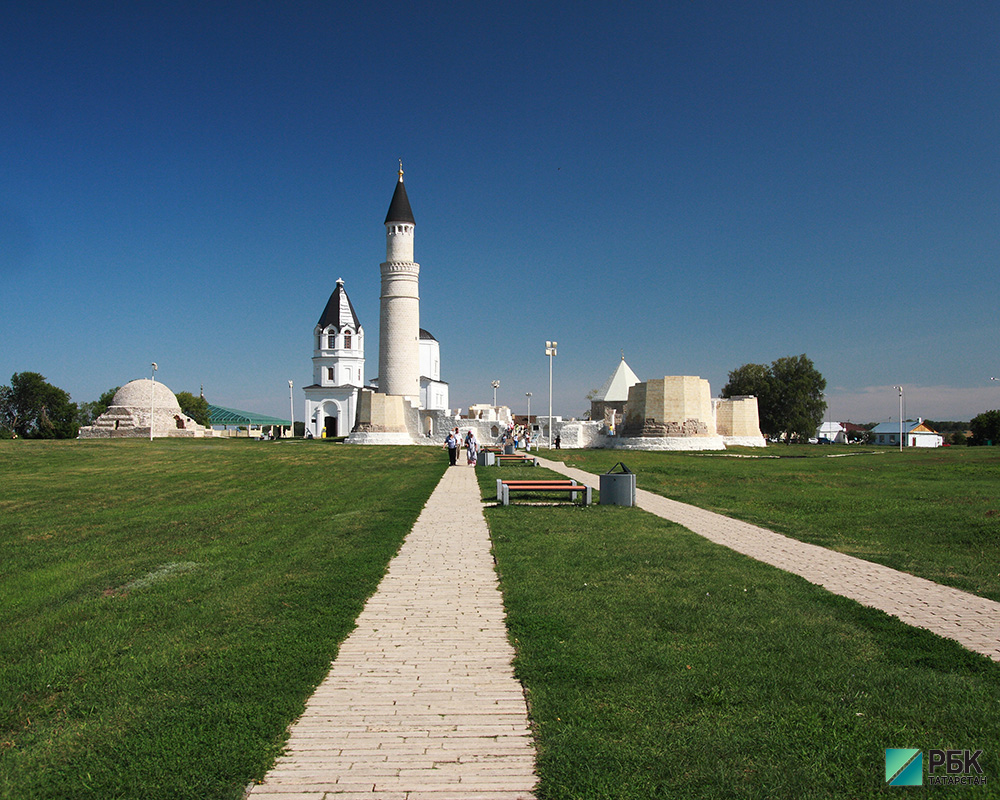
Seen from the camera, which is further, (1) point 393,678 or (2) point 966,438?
(2) point 966,438

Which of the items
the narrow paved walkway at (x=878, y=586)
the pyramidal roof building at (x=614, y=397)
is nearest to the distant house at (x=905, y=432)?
the pyramidal roof building at (x=614, y=397)

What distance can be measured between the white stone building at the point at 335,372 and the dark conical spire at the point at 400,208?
56.1 feet

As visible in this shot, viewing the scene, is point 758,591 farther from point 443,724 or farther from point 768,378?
point 768,378

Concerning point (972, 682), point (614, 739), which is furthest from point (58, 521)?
point (972, 682)

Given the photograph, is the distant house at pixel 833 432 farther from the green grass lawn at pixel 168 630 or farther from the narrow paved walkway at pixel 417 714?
the narrow paved walkway at pixel 417 714

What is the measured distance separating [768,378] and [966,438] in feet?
58.5

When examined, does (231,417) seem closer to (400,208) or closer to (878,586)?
(400,208)

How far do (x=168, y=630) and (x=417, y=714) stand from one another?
256 centimetres

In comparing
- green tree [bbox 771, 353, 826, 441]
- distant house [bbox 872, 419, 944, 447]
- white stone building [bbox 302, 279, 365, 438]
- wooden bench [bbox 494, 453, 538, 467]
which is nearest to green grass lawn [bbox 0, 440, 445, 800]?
wooden bench [bbox 494, 453, 538, 467]

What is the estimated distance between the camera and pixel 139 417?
56.8m

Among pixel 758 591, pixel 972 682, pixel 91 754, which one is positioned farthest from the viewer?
pixel 758 591

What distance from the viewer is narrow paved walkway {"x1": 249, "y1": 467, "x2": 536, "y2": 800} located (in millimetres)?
3283

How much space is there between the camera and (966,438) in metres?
65.9

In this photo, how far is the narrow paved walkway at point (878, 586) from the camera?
225 inches
